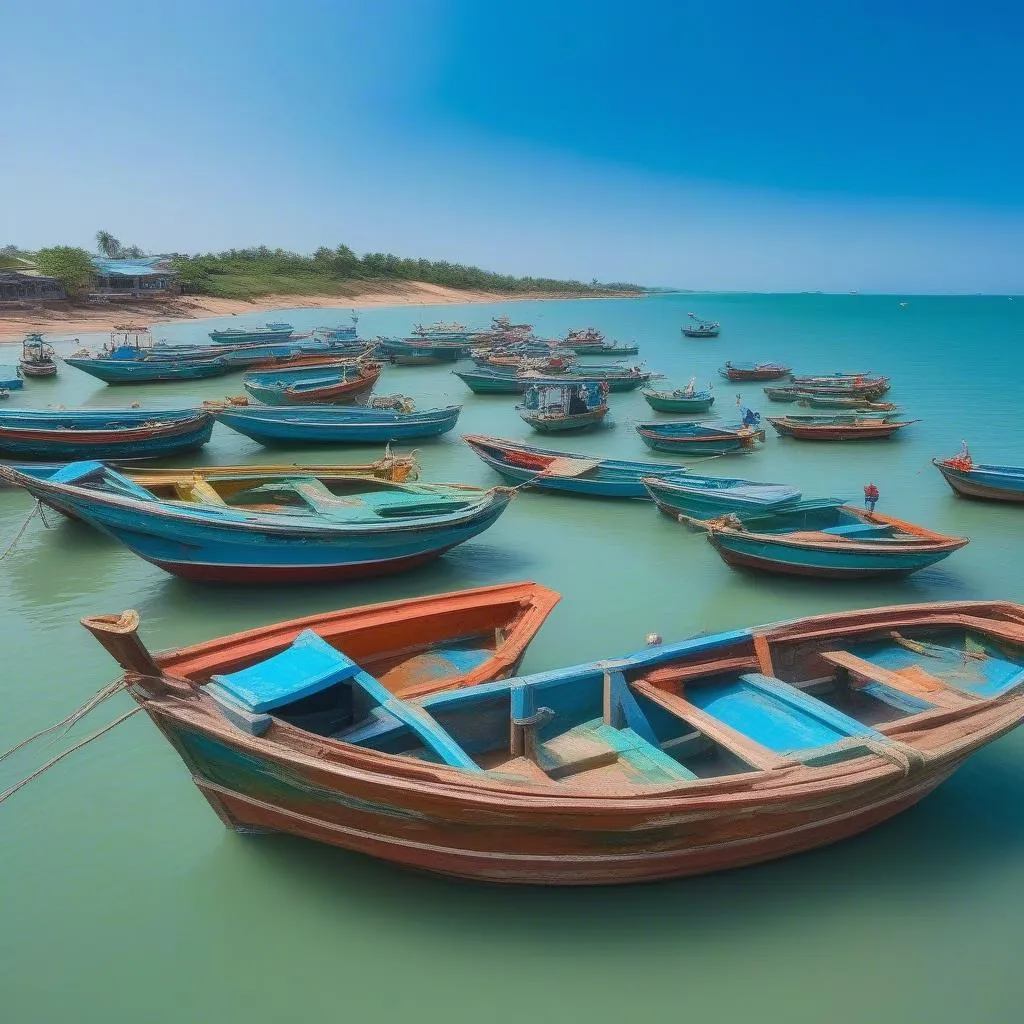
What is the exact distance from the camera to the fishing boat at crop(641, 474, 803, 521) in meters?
13.2

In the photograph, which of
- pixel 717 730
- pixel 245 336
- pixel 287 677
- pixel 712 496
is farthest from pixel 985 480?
pixel 245 336

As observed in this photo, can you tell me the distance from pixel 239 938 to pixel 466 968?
1.72 metres

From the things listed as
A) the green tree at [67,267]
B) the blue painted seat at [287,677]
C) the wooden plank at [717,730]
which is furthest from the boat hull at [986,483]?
the green tree at [67,267]

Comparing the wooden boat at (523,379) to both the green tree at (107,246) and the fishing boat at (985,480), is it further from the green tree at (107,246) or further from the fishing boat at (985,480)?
the green tree at (107,246)

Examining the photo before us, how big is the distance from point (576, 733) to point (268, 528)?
603cm

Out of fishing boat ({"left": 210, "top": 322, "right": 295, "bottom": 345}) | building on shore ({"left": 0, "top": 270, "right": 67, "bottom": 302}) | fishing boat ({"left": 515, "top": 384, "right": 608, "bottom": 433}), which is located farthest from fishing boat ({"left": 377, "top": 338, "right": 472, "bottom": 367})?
building on shore ({"left": 0, "top": 270, "right": 67, "bottom": 302})

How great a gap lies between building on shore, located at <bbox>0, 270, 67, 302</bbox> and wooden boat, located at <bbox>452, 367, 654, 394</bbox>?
3819 cm

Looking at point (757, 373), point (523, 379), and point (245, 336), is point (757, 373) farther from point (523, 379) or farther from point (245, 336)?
point (245, 336)

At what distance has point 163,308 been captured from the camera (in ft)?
208

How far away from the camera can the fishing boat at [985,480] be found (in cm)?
→ 1623

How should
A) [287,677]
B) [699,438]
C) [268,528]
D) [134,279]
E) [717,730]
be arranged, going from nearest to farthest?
1. [287,677]
2. [717,730]
3. [268,528]
4. [699,438]
5. [134,279]

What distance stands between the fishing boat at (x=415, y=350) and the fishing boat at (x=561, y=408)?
875 inches

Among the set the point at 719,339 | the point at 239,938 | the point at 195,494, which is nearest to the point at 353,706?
the point at 239,938

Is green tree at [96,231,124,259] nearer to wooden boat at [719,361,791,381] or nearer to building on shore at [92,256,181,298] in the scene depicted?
building on shore at [92,256,181,298]
